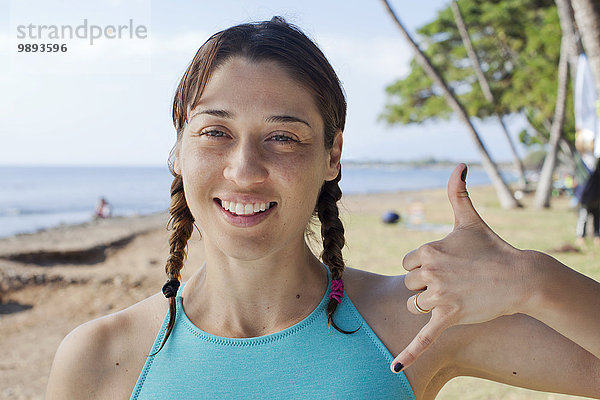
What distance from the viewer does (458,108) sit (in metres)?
16.2

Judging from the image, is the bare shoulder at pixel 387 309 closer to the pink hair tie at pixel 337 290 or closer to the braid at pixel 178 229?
the pink hair tie at pixel 337 290

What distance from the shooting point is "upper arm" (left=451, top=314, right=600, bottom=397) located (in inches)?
58.3

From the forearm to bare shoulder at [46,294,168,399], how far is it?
43.6 inches

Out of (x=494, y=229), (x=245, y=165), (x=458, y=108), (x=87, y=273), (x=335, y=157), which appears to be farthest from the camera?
(x=458, y=108)

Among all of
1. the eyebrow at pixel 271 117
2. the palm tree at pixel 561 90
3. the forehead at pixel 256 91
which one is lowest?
the palm tree at pixel 561 90

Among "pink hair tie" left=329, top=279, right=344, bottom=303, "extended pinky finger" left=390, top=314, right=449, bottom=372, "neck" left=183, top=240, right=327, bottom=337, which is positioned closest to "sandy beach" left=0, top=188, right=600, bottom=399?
"neck" left=183, top=240, right=327, bottom=337

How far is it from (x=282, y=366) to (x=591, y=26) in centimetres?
498

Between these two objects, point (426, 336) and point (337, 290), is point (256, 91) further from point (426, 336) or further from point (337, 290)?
point (426, 336)

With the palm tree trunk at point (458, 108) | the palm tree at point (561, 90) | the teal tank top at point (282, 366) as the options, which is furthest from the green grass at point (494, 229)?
the teal tank top at point (282, 366)

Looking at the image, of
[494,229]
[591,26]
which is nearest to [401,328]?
[591,26]

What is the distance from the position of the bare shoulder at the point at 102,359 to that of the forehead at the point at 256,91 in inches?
28.6

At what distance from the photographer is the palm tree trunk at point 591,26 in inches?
202

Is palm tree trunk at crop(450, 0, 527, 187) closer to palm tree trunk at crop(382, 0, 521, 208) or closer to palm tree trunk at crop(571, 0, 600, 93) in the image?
palm tree trunk at crop(382, 0, 521, 208)

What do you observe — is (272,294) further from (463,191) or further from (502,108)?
(502,108)
